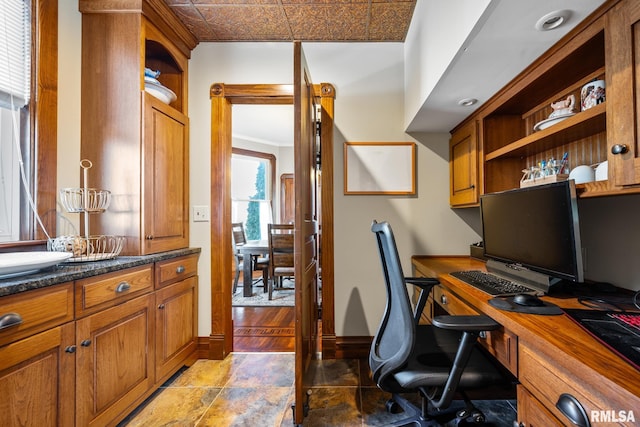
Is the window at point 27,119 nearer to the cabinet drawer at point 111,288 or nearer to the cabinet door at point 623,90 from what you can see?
the cabinet drawer at point 111,288

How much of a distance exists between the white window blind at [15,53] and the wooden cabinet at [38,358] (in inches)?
42.3

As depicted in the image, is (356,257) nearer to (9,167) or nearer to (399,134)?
(399,134)

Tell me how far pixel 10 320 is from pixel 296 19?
2.28m

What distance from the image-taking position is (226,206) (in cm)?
217

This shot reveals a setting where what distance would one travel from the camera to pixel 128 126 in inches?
65.6

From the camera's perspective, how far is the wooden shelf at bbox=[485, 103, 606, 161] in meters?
1.00

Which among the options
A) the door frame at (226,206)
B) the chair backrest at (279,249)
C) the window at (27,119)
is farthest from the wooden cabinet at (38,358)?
the chair backrest at (279,249)

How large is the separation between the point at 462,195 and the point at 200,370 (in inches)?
92.8

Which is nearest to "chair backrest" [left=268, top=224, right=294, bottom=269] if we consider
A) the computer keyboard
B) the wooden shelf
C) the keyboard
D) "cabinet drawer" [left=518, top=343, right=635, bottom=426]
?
the keyboard

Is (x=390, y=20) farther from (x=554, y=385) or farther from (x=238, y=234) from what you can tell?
(x=238, y=234)

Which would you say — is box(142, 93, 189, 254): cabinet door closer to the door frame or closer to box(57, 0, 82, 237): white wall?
the door frame

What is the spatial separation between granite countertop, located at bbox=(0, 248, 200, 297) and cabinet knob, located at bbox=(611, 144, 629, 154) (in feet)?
6.87

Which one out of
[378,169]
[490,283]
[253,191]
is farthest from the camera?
[253,191]

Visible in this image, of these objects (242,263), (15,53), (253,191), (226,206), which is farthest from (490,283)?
(253,191)
